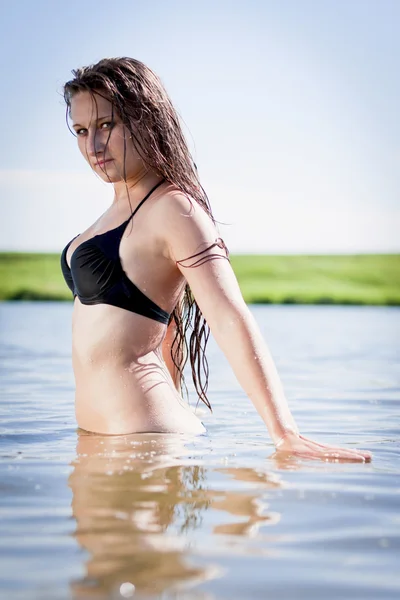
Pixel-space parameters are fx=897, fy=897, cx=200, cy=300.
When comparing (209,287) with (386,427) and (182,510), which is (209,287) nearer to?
(182,510)

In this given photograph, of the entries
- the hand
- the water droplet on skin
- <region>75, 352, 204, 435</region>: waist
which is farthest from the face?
the water droplet on skin

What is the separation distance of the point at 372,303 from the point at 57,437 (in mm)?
21622

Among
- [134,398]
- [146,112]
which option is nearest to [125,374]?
[134,398]

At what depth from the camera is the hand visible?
101 inches

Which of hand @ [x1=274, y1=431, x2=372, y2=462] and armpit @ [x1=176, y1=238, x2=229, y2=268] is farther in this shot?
armpit @ [x1=176, y1=238, x2=229, y2=268]

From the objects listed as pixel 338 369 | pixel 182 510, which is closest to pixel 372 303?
pixel 338 369

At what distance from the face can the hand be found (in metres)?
1.00

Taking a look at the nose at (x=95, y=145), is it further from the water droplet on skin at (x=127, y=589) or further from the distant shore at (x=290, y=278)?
the distant shore at (x=290, y=278)

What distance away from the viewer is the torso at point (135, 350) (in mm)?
2777

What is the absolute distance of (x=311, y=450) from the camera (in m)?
2.55

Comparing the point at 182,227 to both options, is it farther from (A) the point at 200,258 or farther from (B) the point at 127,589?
(B) the point at 127,589

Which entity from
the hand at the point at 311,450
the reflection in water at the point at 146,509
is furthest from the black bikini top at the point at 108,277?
the hand at the point at 311,450

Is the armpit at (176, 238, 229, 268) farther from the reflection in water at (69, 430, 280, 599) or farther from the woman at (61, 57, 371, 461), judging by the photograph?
the reflection in water at (69, 430, 280, 599)

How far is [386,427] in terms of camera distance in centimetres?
369
